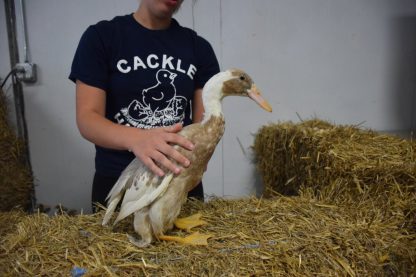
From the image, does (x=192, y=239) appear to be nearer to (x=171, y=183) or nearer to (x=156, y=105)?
(x=171, y=183)

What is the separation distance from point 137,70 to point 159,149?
0.35 meters

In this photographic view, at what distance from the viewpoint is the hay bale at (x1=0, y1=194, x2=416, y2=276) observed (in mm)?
668

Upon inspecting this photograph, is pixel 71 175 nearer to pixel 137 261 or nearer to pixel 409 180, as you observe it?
pixel 137 261

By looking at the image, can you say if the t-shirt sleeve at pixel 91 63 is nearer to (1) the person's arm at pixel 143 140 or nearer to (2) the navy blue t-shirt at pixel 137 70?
(2) the navy blue t-shirt at pixel 137 70

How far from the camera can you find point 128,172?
0.81m

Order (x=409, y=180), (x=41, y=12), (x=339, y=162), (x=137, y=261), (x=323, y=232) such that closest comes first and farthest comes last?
(x=137, y=261), (x=323, y=232), (x=409, y=180), (x=339, y=162), (x=41, y=12)

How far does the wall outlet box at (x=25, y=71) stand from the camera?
1635mm

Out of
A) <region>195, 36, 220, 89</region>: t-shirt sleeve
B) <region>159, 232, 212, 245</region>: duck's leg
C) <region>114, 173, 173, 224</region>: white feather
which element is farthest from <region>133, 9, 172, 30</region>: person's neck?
<region>159, 232, 212, 245</region>: duck's leg

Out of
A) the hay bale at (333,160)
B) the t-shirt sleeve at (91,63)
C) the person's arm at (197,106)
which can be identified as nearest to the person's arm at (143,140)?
the t-shirt sleeve at (91,63)

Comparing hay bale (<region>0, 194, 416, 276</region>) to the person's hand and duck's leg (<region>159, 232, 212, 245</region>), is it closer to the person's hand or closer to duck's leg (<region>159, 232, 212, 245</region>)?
duck's leg (<region>159, 232, 212, 245</region>)

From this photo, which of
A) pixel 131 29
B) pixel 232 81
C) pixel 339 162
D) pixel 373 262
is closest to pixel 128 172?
pixel 232 81

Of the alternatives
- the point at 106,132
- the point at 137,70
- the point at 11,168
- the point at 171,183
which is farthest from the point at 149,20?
the point at 11,168

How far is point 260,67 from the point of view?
6.21 ft

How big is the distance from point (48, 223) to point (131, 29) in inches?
24.1
